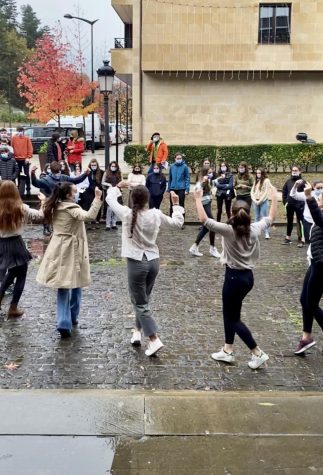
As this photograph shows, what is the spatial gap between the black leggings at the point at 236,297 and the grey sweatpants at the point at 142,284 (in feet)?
2.46

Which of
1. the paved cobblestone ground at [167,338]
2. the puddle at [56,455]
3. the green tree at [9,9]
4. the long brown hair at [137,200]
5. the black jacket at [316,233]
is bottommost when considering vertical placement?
the puddle at [56,455]

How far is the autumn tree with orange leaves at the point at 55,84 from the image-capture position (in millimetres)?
35656

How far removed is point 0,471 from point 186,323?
3.85 meters

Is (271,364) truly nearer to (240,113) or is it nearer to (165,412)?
(165,412)

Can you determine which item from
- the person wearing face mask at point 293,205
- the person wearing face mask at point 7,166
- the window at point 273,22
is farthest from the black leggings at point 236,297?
the window at point 273,22

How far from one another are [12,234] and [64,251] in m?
1.03

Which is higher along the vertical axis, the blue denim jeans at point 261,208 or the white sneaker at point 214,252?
the blue denim jeans at point 261,208

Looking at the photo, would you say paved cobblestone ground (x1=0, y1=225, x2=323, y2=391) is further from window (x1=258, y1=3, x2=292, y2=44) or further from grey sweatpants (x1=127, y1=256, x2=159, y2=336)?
window (x1=258, y1=3, x2=292, y2=44)

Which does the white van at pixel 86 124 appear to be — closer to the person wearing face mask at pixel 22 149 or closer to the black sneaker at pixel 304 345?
the person wearing face mask at pixel 22 149

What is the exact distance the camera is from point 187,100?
25891 mm

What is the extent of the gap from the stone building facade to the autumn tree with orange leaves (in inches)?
392

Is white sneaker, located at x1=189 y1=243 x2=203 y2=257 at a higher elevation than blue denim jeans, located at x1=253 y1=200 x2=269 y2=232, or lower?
lower

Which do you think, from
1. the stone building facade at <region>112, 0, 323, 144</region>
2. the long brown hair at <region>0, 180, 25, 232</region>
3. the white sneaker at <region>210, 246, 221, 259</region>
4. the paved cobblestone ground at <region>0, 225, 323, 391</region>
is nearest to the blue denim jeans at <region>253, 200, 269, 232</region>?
the white sneaker at <region>210, 246, 221, 259</region>

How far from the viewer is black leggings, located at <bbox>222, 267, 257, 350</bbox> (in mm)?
5957
